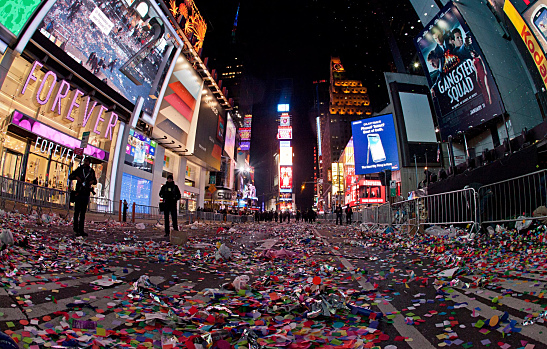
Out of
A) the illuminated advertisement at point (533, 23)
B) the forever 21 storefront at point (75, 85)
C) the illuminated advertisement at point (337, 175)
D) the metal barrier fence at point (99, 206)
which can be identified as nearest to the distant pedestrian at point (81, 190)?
the metal barrier fence at point (99, 206)

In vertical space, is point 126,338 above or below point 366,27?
below

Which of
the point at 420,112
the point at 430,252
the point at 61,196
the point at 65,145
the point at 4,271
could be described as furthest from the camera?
the point at 420,112

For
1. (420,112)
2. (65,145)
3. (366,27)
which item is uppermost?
(366,27)

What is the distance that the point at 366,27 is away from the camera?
43438 millimetres

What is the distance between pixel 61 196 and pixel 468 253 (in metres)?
16.3

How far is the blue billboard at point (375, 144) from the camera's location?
3222 cm

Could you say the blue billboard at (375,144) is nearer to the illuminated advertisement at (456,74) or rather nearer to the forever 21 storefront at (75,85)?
the illuminated advertisement at (456,74)

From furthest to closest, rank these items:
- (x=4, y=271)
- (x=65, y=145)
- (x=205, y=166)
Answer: (x=205, y=166)
(x=65, y=145)
(x=4, y=271)

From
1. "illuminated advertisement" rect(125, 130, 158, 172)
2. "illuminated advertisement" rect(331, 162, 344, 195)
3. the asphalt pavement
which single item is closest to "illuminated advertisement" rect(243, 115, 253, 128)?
"illuminated advertisement" rect(331, 162, 344, 195)

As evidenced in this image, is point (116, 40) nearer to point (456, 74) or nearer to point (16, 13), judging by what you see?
point (16, 13)

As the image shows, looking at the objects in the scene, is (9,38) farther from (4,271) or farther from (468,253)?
(468,253)

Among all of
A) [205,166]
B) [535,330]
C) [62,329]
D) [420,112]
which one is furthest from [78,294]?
[205,166]

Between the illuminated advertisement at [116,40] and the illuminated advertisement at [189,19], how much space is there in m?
7.54

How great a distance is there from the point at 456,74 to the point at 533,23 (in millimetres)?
9266
